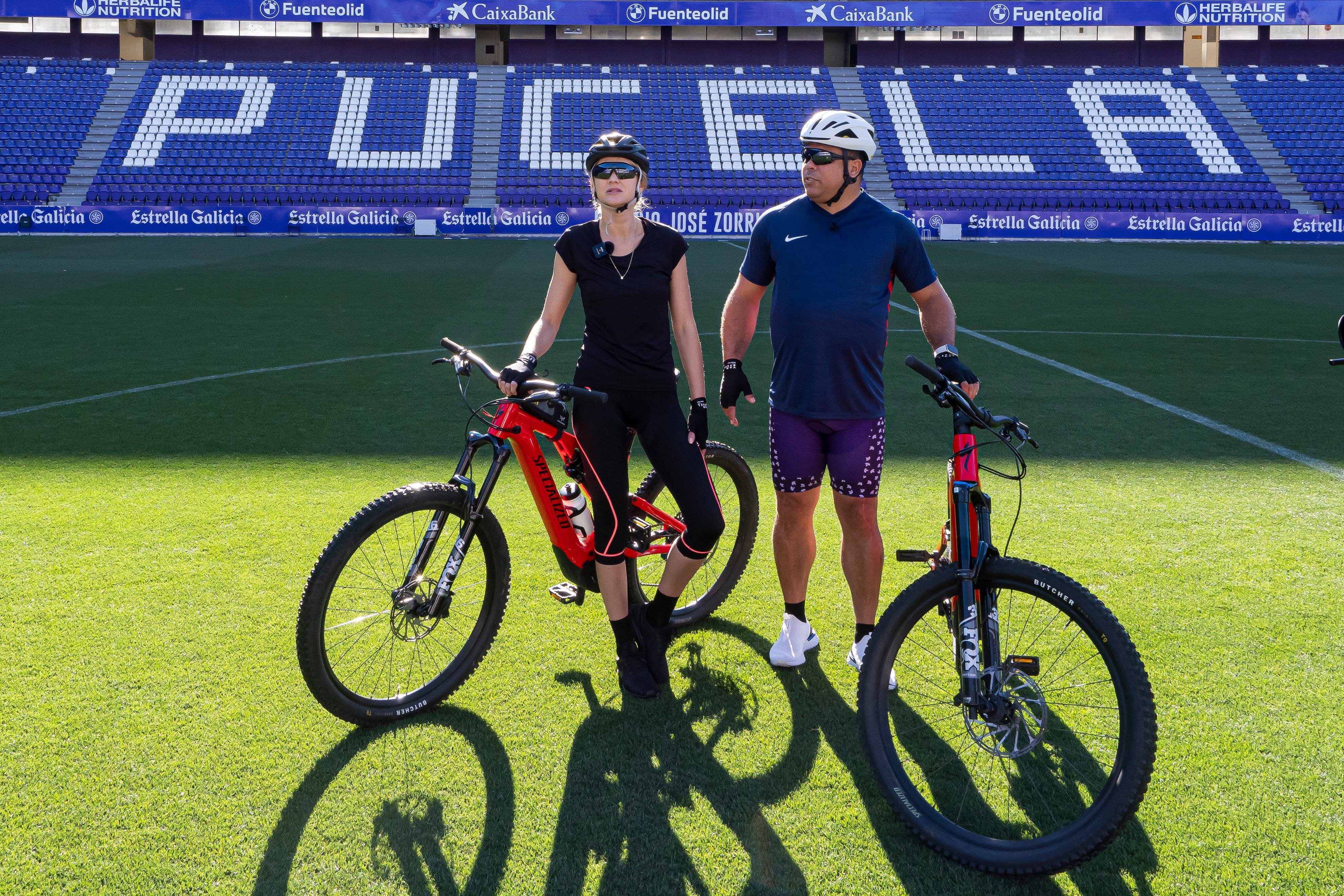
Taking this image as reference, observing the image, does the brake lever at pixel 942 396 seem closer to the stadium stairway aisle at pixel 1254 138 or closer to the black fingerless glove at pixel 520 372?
the black fingerless glove at pixel 520 372

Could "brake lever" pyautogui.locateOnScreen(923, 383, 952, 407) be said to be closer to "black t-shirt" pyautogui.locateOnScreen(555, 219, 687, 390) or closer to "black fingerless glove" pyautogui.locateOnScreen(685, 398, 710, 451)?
"black fingerless glove" pyautogui.locateOnScreen(685, 398, 710, 451)

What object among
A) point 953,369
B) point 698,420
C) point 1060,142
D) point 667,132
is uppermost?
point 667,132

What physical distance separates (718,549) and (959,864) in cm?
237

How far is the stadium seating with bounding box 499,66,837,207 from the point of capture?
34406mm

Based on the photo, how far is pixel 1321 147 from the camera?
35.5 meters

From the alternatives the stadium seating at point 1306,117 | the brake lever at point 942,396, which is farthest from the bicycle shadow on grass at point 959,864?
the stadium seating at point 1306,117

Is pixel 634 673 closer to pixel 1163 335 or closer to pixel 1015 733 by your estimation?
pixel 1015 733

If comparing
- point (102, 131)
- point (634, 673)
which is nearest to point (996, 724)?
point (634, 673)

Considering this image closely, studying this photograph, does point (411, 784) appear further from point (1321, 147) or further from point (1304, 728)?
point (1321, 147)

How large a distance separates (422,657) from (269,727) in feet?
1.99

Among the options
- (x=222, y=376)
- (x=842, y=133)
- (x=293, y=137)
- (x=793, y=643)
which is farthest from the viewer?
(x=293, y=137)

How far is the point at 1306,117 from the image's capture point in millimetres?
37125

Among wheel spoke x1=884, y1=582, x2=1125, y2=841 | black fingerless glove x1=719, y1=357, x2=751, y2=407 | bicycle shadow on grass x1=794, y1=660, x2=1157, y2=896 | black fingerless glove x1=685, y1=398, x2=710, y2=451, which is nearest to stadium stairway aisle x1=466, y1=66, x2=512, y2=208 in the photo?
black fingerless glove x1=719, y1=357, x2=751, y2=407

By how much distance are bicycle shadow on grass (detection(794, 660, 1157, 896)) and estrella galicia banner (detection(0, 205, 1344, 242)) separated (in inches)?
1032
